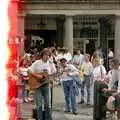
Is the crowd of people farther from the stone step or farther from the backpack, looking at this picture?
the stone step

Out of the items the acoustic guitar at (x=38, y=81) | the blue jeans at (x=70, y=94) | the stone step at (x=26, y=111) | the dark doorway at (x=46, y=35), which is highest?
the dark doorway at (x=46, y=35)

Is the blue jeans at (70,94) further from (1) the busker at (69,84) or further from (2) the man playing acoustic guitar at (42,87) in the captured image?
(2) the man playing acoustic guitar at (42,87)

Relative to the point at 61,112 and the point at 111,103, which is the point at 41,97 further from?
the point at 61,112

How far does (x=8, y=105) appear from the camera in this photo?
31.6 feet

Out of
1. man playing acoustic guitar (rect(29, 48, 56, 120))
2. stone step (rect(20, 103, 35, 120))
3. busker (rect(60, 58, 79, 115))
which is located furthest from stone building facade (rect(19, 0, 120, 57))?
man playing acoustic guitar (rect(29, 48, 56, 120))

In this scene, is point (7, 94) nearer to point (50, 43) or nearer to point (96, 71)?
point (96, 71)

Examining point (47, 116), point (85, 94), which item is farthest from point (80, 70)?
point (47, 116)

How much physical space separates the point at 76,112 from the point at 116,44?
988 inches

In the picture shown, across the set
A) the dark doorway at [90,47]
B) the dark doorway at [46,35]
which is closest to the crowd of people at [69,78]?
the dark doorway at [90,47]

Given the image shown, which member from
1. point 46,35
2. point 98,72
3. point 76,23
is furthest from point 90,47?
point 98,72

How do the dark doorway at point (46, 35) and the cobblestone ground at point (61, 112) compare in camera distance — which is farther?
the dark doorway at point (46, 35)

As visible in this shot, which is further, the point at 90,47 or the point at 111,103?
the point at 90,47

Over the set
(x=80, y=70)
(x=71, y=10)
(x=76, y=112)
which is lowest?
(x=76, y=112)

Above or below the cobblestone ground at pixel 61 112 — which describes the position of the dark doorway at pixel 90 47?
above
